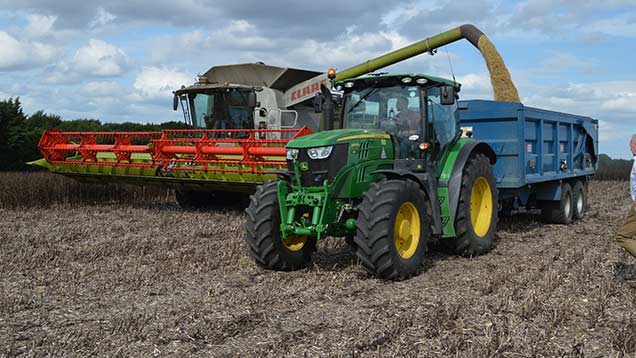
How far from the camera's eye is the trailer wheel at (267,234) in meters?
6.36

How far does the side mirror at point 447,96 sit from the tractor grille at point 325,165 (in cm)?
112

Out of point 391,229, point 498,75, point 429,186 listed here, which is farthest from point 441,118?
point 498,75

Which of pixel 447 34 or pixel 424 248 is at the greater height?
pixel 447 34

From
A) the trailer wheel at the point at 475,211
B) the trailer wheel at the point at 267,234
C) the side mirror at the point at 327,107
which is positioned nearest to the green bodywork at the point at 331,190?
the trailer wheel at the point at 267,234

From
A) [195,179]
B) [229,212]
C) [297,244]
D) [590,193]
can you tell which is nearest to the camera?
[297,244]

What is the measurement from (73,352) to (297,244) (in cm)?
296

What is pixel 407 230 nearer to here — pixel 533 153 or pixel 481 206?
pixel 481 206

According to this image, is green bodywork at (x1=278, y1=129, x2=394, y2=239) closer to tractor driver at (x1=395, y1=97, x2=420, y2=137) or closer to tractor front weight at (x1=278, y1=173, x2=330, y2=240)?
tractor front weight at (x1=278, y1=173, x2=330, y2=240)

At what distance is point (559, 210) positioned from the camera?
34.3 feet

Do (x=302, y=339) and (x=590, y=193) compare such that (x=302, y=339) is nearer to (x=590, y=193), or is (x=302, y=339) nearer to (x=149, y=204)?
(x=149, y=204)

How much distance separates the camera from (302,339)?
4.40 m

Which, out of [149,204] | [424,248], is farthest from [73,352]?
[149,204]

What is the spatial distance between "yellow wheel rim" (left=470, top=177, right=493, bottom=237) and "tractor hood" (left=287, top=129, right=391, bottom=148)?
1629mm

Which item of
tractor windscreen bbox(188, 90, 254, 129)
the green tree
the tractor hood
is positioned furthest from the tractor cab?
the green tree
